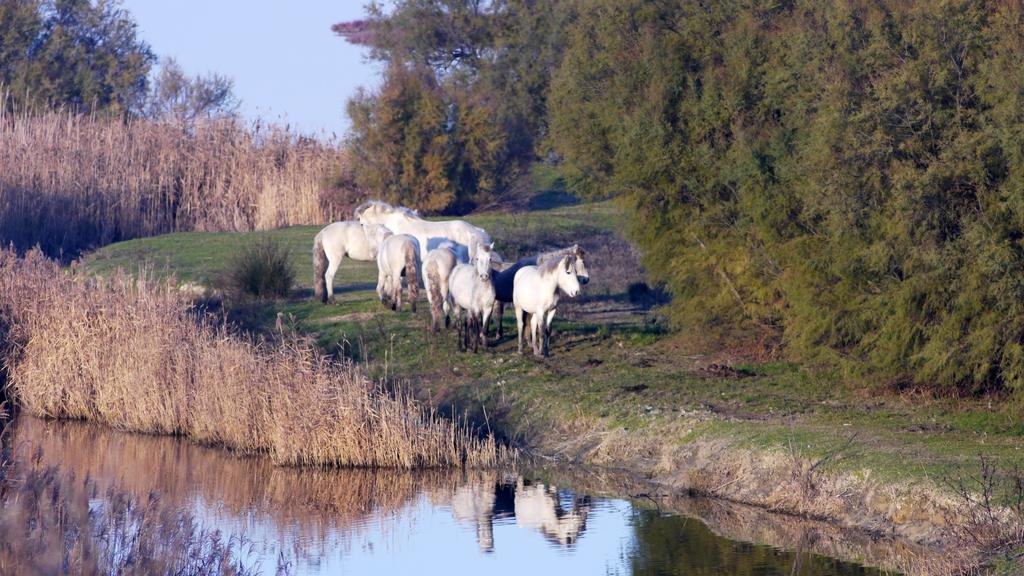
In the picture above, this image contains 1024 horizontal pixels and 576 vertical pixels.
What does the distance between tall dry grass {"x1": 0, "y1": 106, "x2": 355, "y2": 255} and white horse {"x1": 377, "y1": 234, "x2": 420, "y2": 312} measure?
41.5 ft

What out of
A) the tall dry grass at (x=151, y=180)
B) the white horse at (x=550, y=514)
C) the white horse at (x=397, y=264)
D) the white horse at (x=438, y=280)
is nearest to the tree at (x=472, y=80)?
the tall dry grass at (x=151, y=180)

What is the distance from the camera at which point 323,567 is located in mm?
10992

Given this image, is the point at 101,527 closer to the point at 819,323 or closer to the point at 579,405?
the point at 579,405

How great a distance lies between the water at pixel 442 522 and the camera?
435 inches

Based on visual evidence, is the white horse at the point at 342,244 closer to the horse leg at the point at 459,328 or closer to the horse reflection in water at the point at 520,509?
the horse leg at the point at 459,328

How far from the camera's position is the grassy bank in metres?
11.3

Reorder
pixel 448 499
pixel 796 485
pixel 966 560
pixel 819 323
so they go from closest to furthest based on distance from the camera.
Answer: pixel 966 560
pixel 796 485
pixel 448 499
pixel 819 323

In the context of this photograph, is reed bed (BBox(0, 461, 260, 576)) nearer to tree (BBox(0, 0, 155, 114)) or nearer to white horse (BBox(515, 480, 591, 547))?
white horse (BBox(515, 480, 591, 547))

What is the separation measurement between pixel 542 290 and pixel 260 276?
6.22 m

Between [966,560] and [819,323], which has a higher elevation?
[819,323]

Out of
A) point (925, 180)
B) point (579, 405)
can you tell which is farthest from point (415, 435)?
point (925, 180)

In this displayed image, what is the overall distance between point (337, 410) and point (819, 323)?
4.98 m

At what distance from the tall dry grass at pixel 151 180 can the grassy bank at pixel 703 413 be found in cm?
1077

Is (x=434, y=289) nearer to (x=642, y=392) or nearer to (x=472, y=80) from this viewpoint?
(x=642, y=392)
